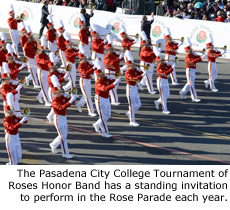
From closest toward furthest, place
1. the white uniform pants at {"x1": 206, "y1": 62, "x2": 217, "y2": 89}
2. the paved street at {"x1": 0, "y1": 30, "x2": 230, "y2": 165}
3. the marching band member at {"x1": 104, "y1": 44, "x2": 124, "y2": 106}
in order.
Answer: the paved street at {"x1": 0, "y1": 30, "x2": 230, "y2": 165}, the marching band member at {"x1": 104, "y1": 44, "x2": 124, "y2": 106}, the white uniform pants at {"x1": 206, "y1": 62, "x2": 217, "y2": 89}

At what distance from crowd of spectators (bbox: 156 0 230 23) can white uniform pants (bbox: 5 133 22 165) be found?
43.8 ft

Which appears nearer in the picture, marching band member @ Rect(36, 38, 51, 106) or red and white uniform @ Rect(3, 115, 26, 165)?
red and white uniform @ Rect(3, 115, 26, 165)

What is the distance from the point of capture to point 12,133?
14109 mm

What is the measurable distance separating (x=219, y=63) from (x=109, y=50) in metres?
7.03

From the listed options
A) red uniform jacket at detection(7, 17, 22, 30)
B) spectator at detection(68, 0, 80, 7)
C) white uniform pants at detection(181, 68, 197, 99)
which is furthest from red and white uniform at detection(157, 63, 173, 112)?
spectator at detection(68, 0, 80, 7)

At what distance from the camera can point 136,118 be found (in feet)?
59.8

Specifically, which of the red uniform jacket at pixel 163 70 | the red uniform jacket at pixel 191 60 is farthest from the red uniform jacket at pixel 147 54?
the red uniform jacket at pixel 163 70

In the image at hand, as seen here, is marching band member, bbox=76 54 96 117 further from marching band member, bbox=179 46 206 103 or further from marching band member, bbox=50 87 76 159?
marching band member, bbox=179 46 206 103

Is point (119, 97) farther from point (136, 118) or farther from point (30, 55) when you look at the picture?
point (30, 55)

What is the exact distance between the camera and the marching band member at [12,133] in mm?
13993

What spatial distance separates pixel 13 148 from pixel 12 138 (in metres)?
0.27

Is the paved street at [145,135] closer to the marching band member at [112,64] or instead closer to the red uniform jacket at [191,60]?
the marching band member at [112,64]

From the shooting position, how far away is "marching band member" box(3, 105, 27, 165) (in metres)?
14.0

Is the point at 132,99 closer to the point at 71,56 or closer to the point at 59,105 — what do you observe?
the point at 59,105
